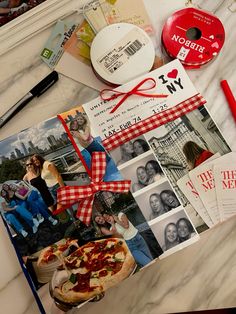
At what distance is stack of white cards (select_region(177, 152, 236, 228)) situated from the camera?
27.4 inches

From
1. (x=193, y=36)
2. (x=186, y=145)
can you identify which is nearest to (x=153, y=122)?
(x=186, y=145)

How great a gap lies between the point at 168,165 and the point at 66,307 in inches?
10.5

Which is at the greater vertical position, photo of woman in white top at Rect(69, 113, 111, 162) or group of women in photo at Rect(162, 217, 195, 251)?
photo of woman in white top at Rect(69, 113, 111, 162)

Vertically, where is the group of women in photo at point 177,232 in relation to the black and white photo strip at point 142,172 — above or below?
below

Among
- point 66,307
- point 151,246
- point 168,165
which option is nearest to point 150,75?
point 168,165

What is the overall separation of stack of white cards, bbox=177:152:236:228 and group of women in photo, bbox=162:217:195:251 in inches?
1.3

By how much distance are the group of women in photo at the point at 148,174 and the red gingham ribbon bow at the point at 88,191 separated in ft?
0.09

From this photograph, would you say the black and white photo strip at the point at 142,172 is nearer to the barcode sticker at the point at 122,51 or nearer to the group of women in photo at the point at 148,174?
A: the group of women in photo at the point at 148,174

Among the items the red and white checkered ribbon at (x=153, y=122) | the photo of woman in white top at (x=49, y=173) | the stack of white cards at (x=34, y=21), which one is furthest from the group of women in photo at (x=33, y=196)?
the stack of white cards at (x=34, y=21)

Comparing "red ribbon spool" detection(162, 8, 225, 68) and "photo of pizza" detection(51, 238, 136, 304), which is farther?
"red ribbon spool" detection(162, 8, 225, 68)

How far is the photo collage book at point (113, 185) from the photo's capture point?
0.62m

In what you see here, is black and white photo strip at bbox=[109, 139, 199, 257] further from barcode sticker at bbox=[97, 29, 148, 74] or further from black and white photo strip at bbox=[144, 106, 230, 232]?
barcode sticker at bbox=[97, 29, 148, 74]

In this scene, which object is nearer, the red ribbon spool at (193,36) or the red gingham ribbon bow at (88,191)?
the red gingham ribbon bow at (88,191)

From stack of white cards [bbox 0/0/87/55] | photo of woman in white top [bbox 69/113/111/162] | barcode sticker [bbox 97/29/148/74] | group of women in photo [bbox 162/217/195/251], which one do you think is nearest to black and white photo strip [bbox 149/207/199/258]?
group of women in photo [bbox 162/217/195/251]
